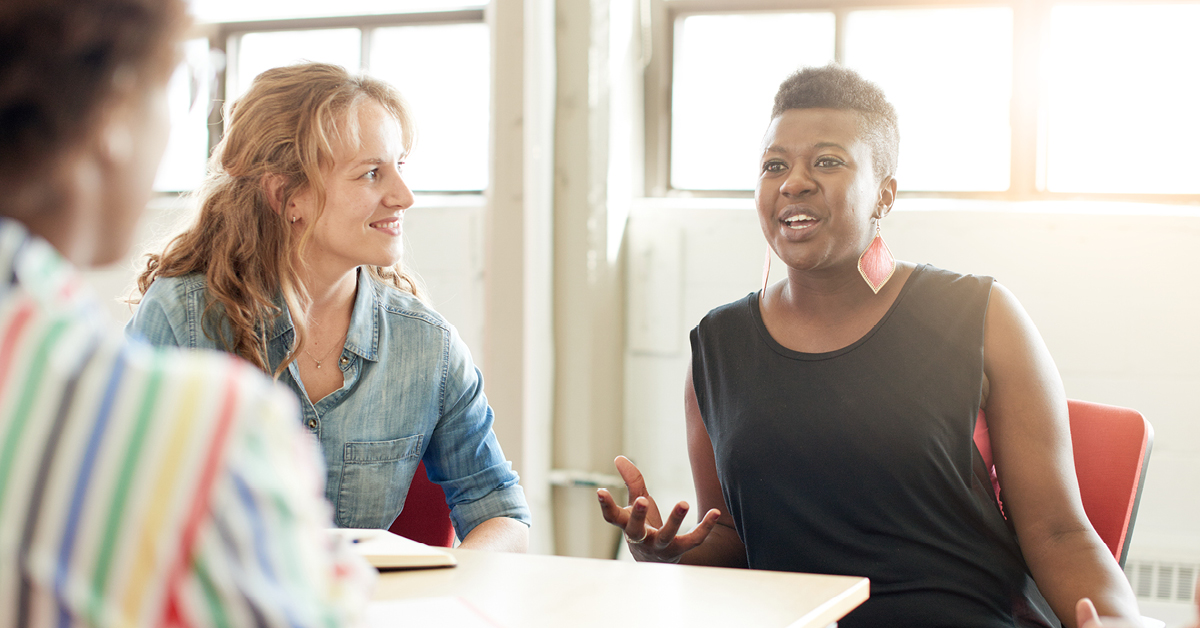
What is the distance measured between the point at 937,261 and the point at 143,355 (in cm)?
257

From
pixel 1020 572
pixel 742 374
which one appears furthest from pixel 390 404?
pixel 1020 572

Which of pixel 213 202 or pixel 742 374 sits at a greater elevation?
pixel 213 202

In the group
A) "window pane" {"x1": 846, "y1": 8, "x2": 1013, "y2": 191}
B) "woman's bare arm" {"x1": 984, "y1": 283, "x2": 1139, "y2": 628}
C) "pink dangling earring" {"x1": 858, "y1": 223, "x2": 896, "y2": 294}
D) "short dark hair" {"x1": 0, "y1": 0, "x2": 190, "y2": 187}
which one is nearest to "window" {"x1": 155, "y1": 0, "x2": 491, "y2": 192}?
"window pane" {"x1": 846, "y1": 8, "x2": 1013, "y2": 191}

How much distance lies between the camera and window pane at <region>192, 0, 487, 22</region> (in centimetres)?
335

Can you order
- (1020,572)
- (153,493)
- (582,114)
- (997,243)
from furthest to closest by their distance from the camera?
(582,114) < (997,243) < (1020,572) < (153,493)

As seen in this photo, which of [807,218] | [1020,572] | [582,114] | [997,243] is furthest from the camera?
[582,114]

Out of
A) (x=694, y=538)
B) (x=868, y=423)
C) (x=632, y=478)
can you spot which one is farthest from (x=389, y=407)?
(x=868, y=423)

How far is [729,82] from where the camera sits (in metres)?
3.15

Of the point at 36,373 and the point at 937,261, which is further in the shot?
the point at 937,261

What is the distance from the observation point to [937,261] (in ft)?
8.96

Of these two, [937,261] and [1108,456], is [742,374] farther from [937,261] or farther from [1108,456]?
[937,261]

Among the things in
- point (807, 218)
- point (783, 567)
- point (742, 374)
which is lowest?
point (783, 567)

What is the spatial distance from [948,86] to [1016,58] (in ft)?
0.68

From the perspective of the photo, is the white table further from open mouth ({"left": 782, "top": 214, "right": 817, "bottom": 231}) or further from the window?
the window
